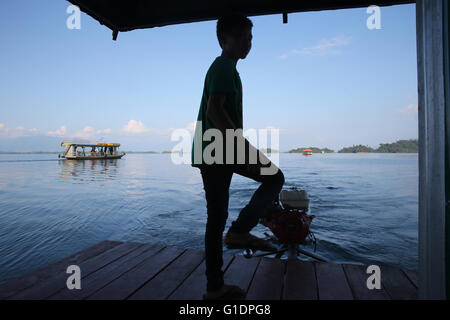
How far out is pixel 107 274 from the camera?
2.10 meters

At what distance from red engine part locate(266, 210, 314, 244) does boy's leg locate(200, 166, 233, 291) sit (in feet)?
3.90

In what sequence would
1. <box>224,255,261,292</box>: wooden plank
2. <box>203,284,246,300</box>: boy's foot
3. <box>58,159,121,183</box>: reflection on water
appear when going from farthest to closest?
<box>58,159,121,183</box>: reflection on water → <box>224,255,261,292</box>: wooden plank → <box>203,284,246,300</box>: boy's foot

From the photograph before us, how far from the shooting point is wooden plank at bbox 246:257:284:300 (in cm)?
177

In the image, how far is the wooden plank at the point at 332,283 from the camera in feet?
5.82

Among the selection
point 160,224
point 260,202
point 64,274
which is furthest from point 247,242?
point 160,224

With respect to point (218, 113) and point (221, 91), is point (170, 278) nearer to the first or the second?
point (218, 113)

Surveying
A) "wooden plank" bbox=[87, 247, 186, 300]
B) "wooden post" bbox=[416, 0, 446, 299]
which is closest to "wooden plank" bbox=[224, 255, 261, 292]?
"wooden plank" bbox=[87, 247, 186, 300]

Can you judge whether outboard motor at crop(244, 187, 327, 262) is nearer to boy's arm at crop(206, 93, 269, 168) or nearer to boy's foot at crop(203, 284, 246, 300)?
boy's foot at crop(203, 284, 246, 300)

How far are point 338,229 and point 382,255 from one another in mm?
1460

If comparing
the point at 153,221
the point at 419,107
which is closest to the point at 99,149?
the point at 153,221

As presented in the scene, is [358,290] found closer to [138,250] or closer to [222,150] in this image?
[222,150]

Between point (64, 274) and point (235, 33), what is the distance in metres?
2.28

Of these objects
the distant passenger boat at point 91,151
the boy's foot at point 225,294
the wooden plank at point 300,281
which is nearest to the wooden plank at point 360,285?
the wooden plank at point 300,281
